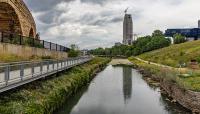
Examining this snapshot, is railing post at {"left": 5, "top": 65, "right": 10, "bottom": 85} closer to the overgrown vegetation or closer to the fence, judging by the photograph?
the fence

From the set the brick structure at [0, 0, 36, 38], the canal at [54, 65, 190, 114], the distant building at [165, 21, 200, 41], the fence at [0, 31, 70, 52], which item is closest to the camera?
the canal at [54, 65, 190, 114]

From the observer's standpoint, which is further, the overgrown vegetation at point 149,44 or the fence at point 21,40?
the overgrown vegetation at point 149,44

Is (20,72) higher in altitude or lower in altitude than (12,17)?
lower

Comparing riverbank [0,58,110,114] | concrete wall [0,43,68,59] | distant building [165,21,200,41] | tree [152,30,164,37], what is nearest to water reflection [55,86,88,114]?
riverbank [0,58,110,114]

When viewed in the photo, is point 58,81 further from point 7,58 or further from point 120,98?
point 120,98

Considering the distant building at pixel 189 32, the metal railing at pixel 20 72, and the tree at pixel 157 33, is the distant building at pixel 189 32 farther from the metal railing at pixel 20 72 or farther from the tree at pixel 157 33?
the metal railing at pixel 20 72

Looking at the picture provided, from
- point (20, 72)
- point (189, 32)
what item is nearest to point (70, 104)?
point (20, 72)

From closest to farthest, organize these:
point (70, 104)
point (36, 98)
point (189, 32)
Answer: point (36, 98)
point (70, 104)
point (189, 32)

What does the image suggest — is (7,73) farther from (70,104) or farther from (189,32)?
(189,32)

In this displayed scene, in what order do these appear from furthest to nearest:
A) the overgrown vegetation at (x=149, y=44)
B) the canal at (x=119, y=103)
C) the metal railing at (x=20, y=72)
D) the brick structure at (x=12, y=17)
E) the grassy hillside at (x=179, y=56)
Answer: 1. the overgrown vegetation at (x=149, y=44)
2. the grassy hillside at (x=179, y=56)
3. the brick structure at (x=12, y=17)
4. the canal at (x=119, y=103)
5. the metal railing at (x=20, y=72)

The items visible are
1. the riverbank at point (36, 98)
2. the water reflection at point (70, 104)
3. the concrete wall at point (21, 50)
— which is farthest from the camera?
the concrete wall at point (21, 50)

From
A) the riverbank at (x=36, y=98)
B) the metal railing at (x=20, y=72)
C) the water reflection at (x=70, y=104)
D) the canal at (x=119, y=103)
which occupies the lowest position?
the canal at (x=119, y=103)

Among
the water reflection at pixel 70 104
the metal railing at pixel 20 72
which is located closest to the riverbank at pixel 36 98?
the water reflection at pixel 70 104

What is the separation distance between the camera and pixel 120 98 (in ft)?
124
